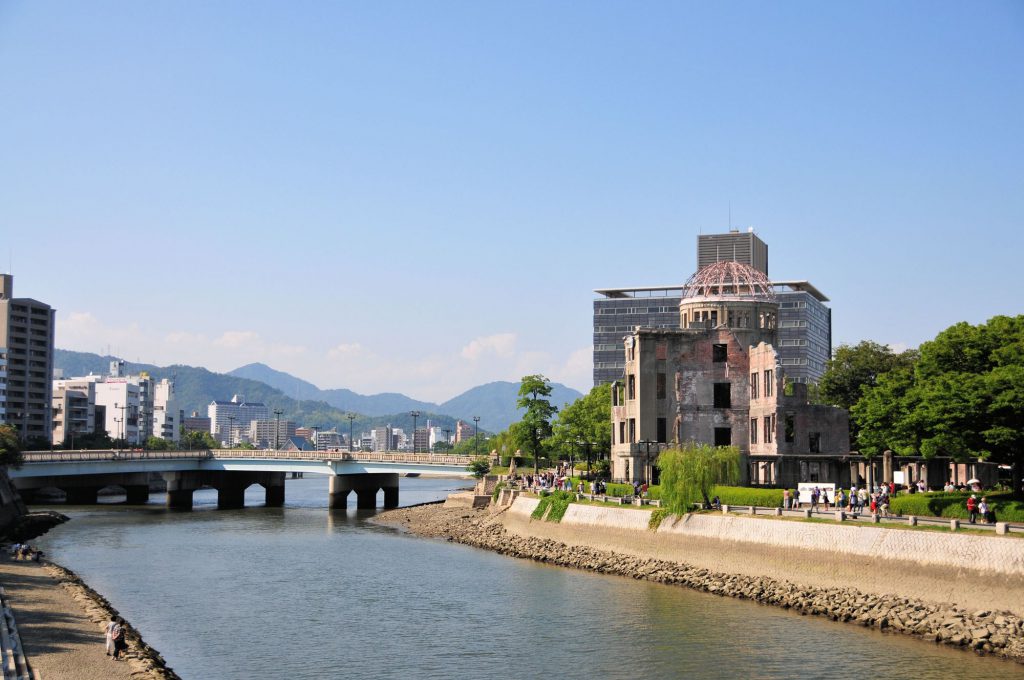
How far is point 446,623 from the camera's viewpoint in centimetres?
5819

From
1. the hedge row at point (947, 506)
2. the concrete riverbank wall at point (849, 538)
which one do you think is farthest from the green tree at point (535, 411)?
the hedge row at point (947, 506)

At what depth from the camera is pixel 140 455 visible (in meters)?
145

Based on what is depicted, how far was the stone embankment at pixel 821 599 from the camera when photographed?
48.5 meters

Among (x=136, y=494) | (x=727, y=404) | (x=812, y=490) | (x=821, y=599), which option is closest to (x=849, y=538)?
(x=821, y=599)

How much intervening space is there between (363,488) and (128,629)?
356ft

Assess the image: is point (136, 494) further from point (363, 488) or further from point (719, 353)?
point (719, 353)

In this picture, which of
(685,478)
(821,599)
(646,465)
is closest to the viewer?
(821,599)

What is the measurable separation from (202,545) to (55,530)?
21.2m

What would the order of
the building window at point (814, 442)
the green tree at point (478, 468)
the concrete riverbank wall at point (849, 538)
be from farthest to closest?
the green tree at point (478, 468) → the building window at point (814, 442) → the concrete riverbank wall at point (849, 538)

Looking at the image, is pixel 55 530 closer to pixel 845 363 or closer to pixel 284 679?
pixel 284 679

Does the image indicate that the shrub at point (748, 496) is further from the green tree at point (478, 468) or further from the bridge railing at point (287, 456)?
the green tree at point (478, 468)

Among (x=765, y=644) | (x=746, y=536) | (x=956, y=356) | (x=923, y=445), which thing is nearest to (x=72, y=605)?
(x=765, y=644)

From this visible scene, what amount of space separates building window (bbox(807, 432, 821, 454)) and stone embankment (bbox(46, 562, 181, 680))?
205ft

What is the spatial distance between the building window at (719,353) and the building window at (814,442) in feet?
37.4
